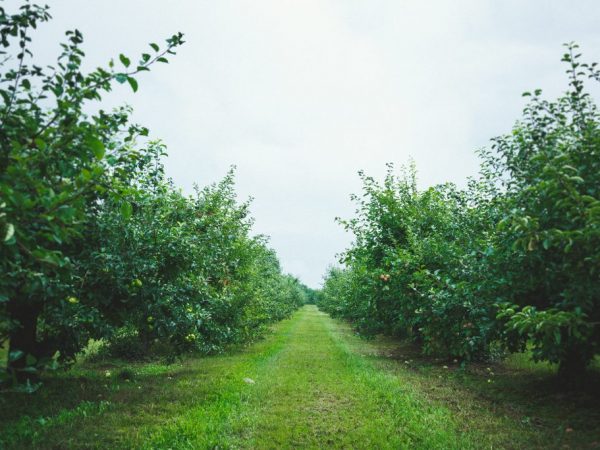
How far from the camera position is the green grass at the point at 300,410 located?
20.5ft

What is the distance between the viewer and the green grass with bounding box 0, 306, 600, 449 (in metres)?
6.26

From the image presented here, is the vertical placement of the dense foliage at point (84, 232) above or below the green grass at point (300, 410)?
above

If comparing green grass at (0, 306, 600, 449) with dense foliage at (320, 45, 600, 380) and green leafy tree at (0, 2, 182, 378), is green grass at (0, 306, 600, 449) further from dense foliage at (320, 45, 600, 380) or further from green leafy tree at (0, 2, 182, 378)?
green leafy tree at (0, 2, 182, 378)

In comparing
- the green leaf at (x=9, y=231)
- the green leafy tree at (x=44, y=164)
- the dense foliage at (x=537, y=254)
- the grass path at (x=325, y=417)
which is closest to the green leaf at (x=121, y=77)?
→ the green leafy tree at (x=44, y=164)

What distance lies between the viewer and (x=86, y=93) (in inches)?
121

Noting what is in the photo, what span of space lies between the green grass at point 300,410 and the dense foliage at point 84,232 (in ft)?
3.98

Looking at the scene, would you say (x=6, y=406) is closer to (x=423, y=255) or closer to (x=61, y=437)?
(x=61, y=437)

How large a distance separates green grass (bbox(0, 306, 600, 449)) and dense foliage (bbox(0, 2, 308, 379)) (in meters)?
1.21

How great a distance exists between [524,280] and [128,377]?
9.38 meters

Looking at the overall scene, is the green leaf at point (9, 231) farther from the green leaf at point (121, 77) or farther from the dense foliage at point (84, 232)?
the green leaf at point (121, 77)

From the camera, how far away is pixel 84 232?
22.6 ft

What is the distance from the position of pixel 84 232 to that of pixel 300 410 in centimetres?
504

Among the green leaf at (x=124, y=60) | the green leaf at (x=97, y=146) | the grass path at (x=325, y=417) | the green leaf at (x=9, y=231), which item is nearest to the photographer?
the green leaf at (x=9, y=231)

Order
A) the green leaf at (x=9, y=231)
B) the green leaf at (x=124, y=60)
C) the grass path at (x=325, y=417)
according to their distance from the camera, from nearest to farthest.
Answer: the green leaf at (x=9, y=231), the green leaf at (x=124, y=60), the grass path at (x=325, y=417)
